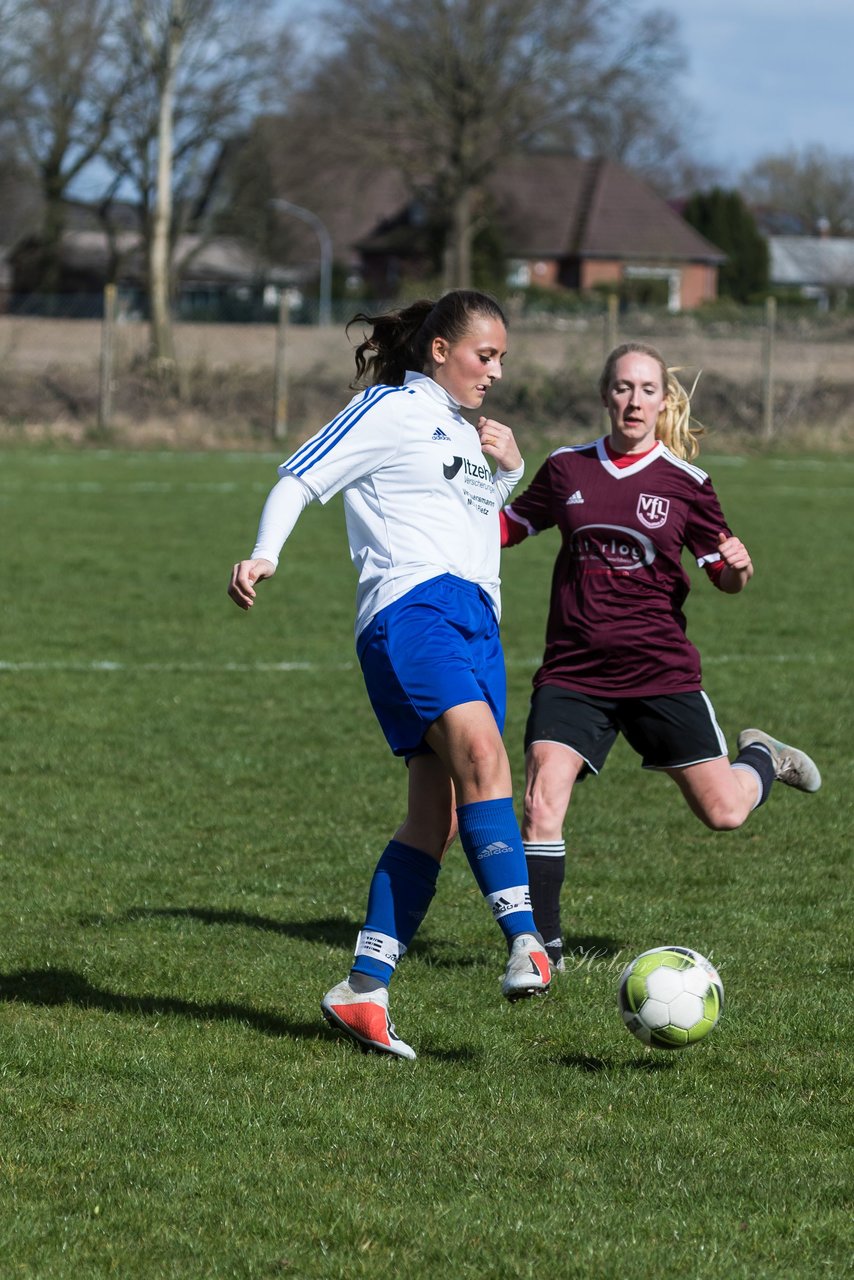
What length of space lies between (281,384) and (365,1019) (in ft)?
77.1

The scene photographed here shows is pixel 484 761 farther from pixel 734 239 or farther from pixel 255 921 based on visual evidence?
pixel 734 239

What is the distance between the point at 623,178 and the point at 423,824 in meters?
64.3

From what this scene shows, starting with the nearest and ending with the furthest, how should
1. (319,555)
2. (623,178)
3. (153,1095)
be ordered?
1. (153,1095)
2. (319,555)
3. (623,178)

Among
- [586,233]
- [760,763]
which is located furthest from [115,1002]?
[586,233]

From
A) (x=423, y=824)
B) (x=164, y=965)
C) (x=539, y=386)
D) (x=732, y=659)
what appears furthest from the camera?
(x=539, y=386)

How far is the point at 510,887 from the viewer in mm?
4172

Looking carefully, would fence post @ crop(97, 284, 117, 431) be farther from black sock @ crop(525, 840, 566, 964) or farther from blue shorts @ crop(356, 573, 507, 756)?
blue shorts @ crop(356, 573, 507, 756)

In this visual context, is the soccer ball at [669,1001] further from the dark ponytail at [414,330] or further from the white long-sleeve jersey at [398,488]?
the dark ponytail at [414,330]

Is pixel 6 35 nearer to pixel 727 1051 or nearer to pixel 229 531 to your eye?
pixel 229 531

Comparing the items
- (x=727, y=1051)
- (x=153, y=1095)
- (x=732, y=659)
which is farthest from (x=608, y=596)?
(x=732, y=659)

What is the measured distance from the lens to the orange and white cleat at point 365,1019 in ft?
13.6

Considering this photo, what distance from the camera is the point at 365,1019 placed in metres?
4.15

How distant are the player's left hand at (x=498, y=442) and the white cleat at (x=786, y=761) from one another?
143 centimetres

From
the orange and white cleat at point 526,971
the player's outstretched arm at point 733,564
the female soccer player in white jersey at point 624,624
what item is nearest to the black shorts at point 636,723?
the female soccer player in white jersey at point 624,624
